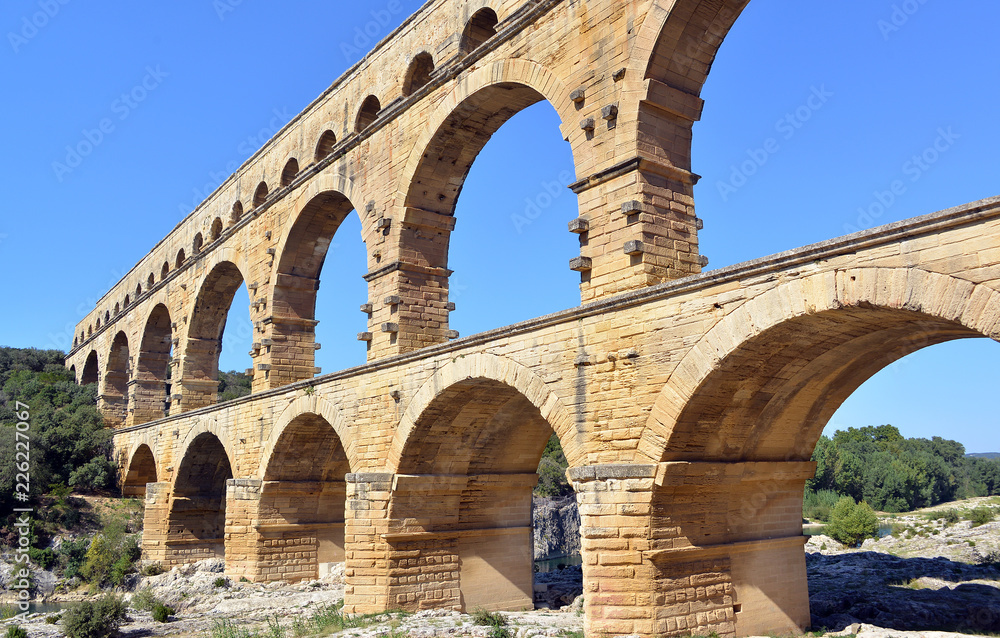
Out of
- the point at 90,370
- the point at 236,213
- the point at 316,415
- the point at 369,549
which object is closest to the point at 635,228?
the point at 369,549

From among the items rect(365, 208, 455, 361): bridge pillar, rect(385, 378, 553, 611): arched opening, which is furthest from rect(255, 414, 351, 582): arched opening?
rect(385, 378, 553, 611): arched opening

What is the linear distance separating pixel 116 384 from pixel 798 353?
31386mm

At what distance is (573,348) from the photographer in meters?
8.66

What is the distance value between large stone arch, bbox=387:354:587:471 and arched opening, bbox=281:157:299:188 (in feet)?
28.9

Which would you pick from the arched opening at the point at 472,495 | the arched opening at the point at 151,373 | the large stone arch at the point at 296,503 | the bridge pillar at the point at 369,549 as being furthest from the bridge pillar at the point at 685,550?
the arched opening at the point at 151,373

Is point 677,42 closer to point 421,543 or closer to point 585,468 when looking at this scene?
point 585,468

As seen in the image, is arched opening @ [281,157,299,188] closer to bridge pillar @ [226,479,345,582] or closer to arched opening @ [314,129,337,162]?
arched opening @ [314,129,337,162]

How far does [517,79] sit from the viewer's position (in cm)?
1091

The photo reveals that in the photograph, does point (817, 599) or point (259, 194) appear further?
point (259, 194)

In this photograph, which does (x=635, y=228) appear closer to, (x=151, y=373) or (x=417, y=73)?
(x=417, y=73)

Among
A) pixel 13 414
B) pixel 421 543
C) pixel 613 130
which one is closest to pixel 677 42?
pixel 613 130

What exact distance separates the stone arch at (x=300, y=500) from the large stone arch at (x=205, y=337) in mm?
8026

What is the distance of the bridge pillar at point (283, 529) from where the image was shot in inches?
608

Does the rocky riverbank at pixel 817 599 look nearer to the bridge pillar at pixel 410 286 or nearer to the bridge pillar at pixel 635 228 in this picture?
the bridge pillar at pixel 635 228
